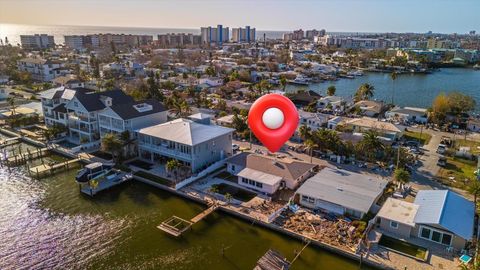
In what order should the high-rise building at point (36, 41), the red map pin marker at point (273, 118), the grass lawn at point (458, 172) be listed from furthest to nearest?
the high-rise building at point (36, 41) < the grass lawn at point (458, 172) < the red map pin marker at point (273, 118)

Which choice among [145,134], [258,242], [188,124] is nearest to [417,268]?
[258,242]

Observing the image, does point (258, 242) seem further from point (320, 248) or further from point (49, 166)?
point (49, 166)

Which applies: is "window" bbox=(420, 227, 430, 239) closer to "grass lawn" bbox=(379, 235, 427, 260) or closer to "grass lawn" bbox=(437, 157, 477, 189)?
"grass lawn" bbox=(379, 235, 427, 260)

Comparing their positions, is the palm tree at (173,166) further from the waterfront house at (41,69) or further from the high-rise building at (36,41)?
the high-rise building at (36,41)

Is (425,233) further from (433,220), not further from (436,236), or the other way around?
(433,220)

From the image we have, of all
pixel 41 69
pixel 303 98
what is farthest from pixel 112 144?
pixel 41 69

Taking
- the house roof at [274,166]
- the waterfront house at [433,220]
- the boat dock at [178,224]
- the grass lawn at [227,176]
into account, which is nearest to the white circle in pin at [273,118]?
the boat dock at [178,224]

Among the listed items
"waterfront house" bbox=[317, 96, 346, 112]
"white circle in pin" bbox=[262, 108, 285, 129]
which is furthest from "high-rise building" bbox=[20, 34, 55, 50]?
"white circle in pin" bbox=[262, 108, 285, 129]
